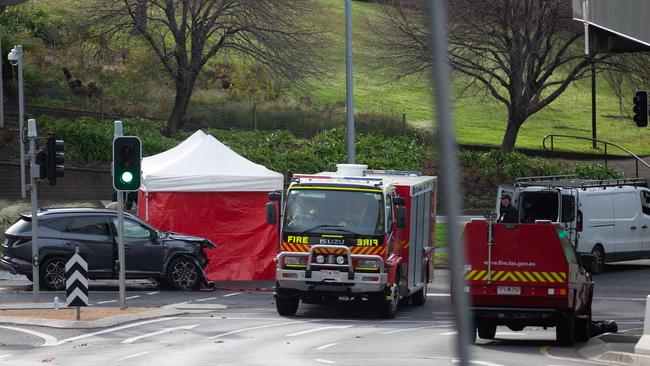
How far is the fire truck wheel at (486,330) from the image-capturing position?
1781cm

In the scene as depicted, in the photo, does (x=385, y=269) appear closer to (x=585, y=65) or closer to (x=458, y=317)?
(x=458, y=317)

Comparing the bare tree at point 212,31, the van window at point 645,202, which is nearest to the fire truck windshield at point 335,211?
the van window at point 645,202

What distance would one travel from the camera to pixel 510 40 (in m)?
42.7

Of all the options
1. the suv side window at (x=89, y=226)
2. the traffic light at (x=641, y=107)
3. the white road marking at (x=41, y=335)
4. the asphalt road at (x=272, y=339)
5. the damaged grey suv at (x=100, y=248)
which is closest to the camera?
the asphalt road at (x=272, y=339)

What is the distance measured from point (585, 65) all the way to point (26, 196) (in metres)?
20.3

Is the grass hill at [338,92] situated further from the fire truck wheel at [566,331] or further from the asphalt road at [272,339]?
the fire truck wheel at [566,331]

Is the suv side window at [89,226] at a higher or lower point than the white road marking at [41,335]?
higher

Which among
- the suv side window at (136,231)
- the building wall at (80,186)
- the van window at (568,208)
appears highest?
the building wall at (80,186)

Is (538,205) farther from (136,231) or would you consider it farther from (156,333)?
(156,333)

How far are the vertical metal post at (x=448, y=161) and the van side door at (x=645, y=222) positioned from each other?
2815 centimetres

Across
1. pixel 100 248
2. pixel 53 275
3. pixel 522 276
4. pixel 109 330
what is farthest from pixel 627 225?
pixel 109 330

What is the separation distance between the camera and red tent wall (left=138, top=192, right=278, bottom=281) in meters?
27.0

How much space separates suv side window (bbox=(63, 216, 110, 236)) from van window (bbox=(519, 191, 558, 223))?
9.53 metres

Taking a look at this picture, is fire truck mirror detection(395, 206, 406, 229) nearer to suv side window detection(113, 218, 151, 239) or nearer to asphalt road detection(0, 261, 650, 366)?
asphalt road detection(0, 261, 650, 366)
